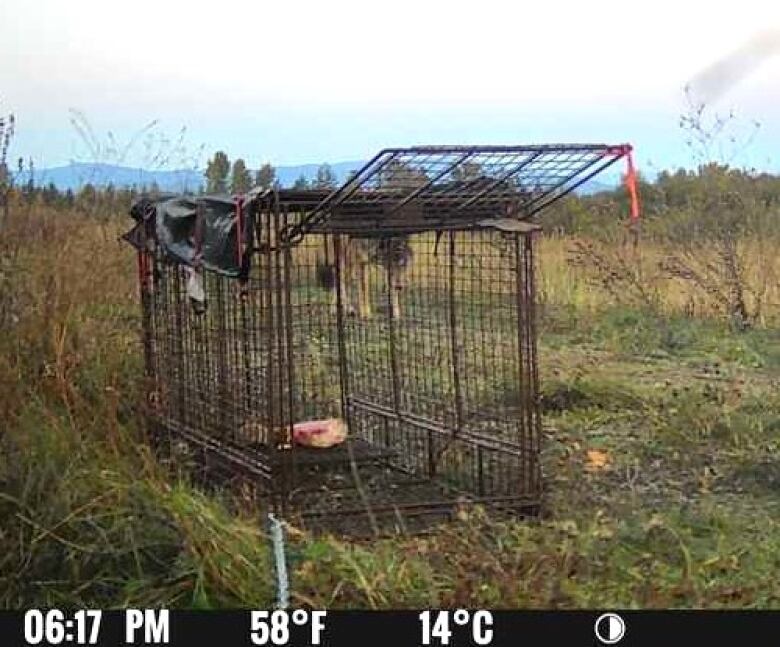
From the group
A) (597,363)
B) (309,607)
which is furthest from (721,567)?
(597,363)

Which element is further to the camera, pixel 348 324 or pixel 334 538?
pixel 348 324

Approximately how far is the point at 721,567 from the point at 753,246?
724 cm

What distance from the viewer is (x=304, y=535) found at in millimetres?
4219

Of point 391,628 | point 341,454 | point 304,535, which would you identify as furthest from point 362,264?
point 391,628

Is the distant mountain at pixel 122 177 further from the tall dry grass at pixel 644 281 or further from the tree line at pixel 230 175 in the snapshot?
the tall dry grass at pixel 644 281

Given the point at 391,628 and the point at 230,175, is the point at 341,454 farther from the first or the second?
the point at 230,175

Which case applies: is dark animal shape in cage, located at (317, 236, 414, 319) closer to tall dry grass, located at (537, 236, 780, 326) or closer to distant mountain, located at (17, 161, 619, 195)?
distant mountain, located at (17, 161, 619, 195)

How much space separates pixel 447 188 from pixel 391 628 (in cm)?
225

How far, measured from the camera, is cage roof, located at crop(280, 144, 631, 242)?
15.7 feet

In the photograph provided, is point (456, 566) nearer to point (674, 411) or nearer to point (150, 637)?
point (150, 637)

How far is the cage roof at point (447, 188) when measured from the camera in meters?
4.79

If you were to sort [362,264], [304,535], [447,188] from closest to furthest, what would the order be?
[304,535] < [447,188] < [362,264]

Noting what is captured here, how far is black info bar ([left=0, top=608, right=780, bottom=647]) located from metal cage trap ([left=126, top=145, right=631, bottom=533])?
131 centimetres

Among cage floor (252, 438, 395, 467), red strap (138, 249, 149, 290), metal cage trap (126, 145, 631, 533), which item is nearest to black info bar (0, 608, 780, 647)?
metal cage trap (126, 145, 631, 533)
